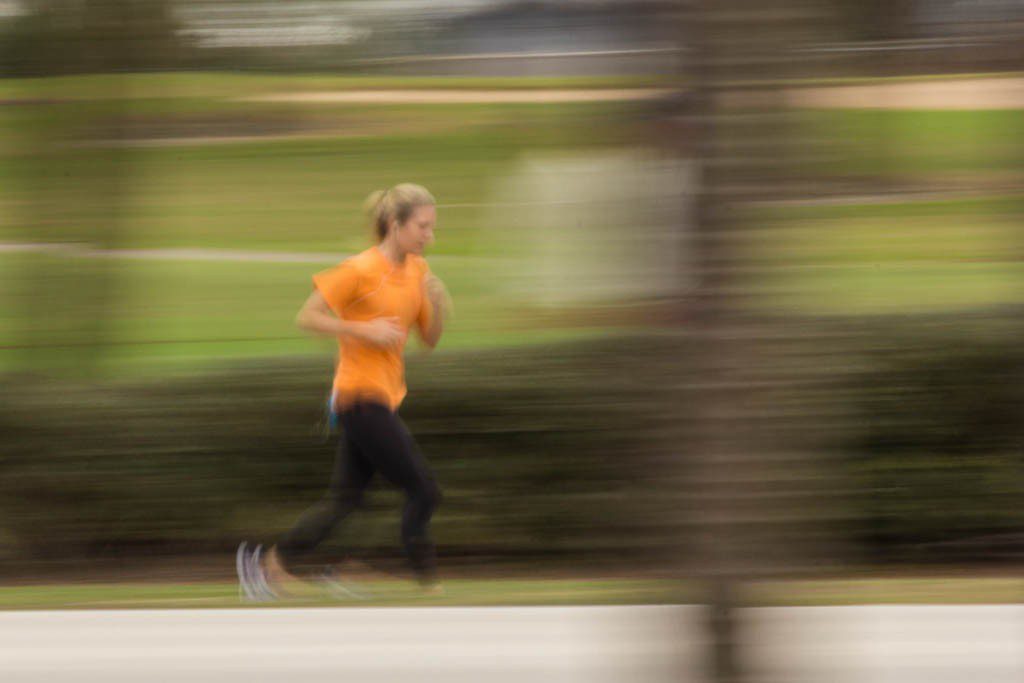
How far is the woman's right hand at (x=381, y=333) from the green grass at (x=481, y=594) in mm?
933

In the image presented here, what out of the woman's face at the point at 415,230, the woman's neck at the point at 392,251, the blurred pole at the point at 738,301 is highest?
the woman's face at the point at 415,230

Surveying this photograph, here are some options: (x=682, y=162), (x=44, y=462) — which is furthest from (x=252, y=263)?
(x=682, y=162)

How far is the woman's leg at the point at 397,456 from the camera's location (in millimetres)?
4992

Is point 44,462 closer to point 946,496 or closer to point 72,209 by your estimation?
point 72,209

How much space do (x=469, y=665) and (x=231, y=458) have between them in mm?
1993

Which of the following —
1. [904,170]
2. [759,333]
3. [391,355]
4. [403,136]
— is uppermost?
[904,170]

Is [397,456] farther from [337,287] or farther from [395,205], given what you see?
[395,205]

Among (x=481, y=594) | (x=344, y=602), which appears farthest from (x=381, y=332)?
(x=481, y=594)

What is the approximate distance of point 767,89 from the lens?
7.07 feet

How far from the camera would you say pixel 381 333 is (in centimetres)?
488

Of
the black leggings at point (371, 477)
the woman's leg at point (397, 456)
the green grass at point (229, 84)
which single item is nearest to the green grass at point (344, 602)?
the black leggings at point (371, 477)

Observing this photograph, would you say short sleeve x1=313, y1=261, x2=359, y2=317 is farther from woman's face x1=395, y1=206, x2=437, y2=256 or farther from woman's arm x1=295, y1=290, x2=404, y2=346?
woman's face x1=395, y1=206, x2=437, y2=256

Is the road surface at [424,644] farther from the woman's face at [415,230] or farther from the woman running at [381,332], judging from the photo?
the woman's face at [415,230]

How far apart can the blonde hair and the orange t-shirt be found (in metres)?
0.08
